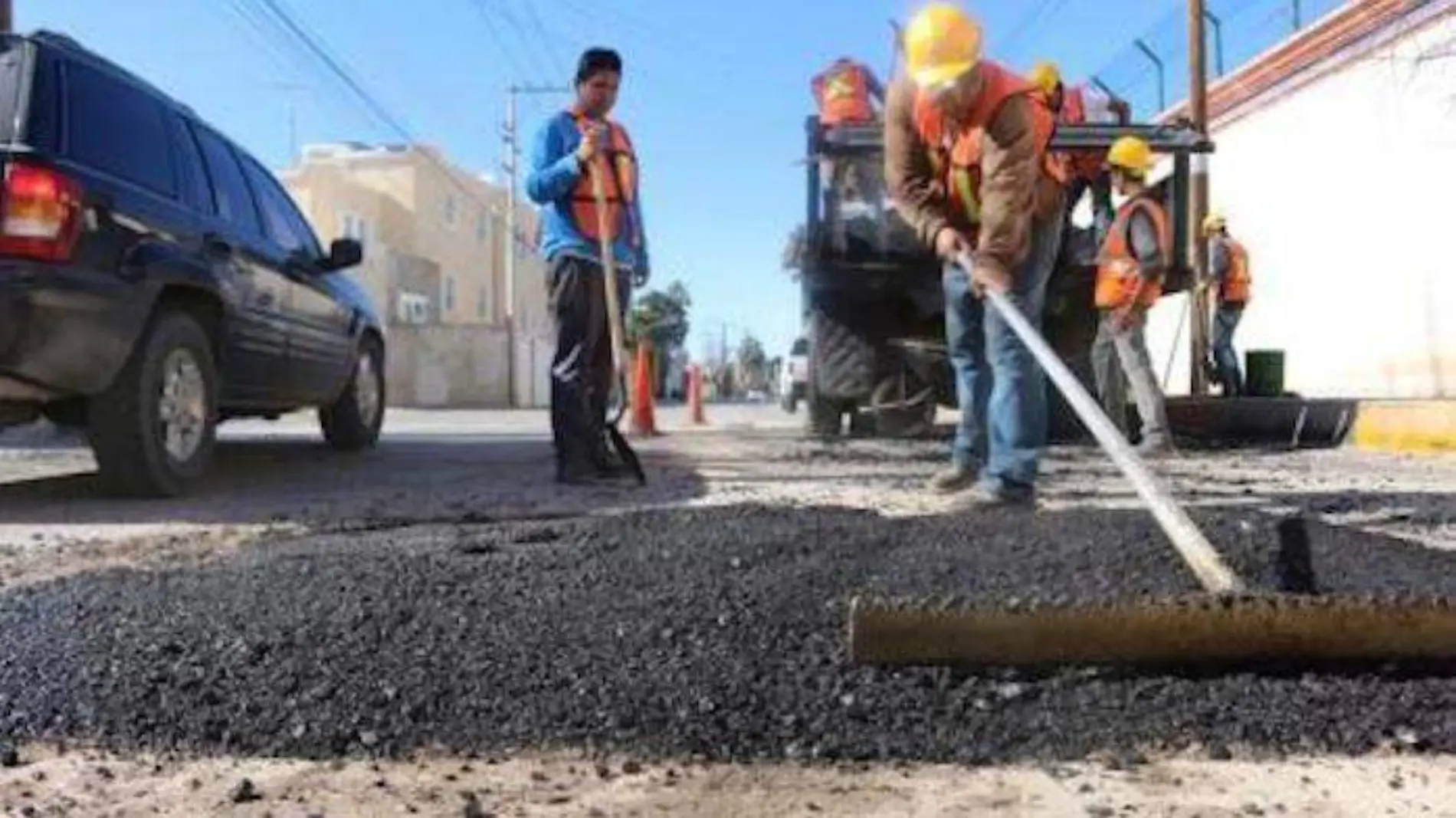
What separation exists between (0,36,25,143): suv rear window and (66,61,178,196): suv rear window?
0.20m

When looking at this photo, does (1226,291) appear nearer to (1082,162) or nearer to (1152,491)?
(1082,162)

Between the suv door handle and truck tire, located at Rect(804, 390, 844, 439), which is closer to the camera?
the suv door handle

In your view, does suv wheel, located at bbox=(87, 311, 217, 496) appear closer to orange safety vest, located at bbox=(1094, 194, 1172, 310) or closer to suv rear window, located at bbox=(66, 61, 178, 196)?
suv rear window, located at bbox=(66, 61, 178, 196)

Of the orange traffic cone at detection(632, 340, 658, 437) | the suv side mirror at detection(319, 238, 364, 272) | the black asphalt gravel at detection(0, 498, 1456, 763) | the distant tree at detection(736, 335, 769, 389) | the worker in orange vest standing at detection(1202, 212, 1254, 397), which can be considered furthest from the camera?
the distant tree at detection(736, 335, 769, 389)

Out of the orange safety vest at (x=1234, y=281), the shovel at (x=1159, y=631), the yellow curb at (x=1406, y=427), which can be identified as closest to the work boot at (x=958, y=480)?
the shovel at (x=1159, y=631)

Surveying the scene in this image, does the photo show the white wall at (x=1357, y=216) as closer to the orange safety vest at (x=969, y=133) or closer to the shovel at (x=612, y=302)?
the shovel at (x=612, y=302)

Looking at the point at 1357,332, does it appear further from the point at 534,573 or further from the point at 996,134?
the point at 534,573

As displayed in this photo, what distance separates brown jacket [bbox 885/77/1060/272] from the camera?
214 inches

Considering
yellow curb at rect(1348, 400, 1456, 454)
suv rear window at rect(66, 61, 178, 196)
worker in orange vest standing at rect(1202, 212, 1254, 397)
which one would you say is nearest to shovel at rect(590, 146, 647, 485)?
suv rear window at rect(66, 61, 178, 196)

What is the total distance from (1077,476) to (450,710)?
5131 mm

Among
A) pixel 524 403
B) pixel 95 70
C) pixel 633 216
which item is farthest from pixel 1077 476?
pixel 524 403

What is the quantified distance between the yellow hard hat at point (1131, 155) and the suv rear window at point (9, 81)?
20.4ft

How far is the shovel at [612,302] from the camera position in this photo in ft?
23.2

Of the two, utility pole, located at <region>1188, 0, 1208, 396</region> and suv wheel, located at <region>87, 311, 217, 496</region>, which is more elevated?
utility pole, located at <region>1188, 0, 1208, 396</region>
